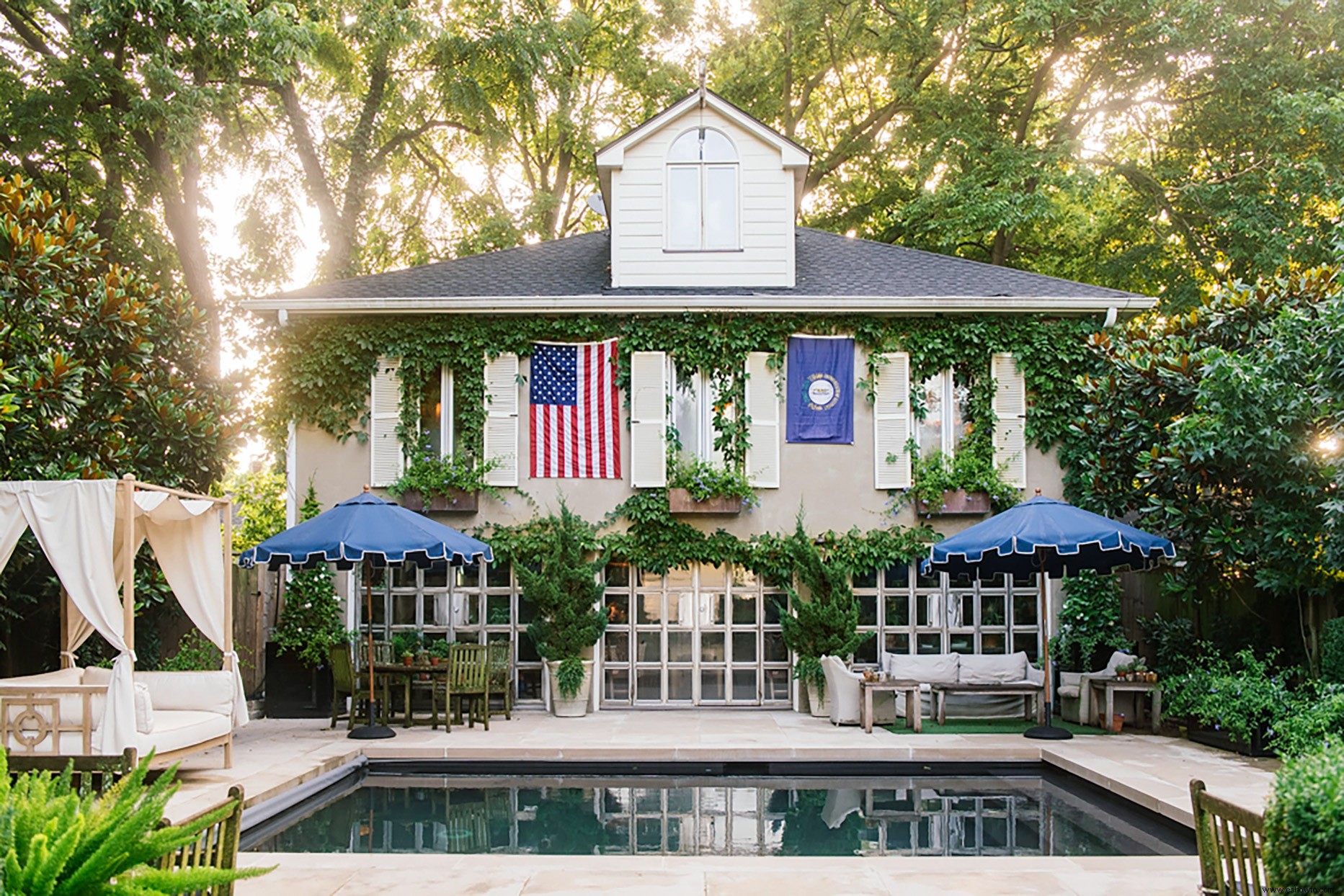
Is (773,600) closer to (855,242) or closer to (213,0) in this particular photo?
(855,242)

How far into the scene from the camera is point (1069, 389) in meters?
13.7

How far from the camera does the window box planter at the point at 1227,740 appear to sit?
9805mm

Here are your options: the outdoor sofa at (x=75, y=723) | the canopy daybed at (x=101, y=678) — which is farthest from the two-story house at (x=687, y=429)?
the outdoor sofa at (x=75, y=723)

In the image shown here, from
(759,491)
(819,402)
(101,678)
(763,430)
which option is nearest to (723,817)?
(101,678)

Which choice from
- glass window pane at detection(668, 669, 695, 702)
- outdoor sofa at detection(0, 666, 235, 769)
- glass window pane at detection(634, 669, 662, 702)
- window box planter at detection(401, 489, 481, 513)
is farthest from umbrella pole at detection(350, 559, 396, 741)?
glass window pane at detection(668, 669, 695, 702)

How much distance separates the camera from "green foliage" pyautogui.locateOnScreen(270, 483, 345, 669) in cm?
1277

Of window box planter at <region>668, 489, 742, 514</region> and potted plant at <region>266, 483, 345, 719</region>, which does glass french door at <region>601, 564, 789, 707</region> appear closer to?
window box planter at <region>668, 489, 742, 514</region>

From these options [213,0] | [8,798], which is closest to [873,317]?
[213,0]

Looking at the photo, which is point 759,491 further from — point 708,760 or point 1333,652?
point 1333,652

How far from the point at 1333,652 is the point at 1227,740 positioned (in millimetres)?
1221

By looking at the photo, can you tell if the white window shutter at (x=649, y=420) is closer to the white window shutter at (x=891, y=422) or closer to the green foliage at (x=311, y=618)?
the white window shutter at (x=891, y=422)

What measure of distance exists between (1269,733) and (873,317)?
6276mm

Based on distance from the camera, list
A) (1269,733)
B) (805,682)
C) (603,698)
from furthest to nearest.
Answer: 1. (603,698)
2. (805,682)
3. (1269,733)

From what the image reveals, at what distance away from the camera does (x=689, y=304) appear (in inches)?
532
